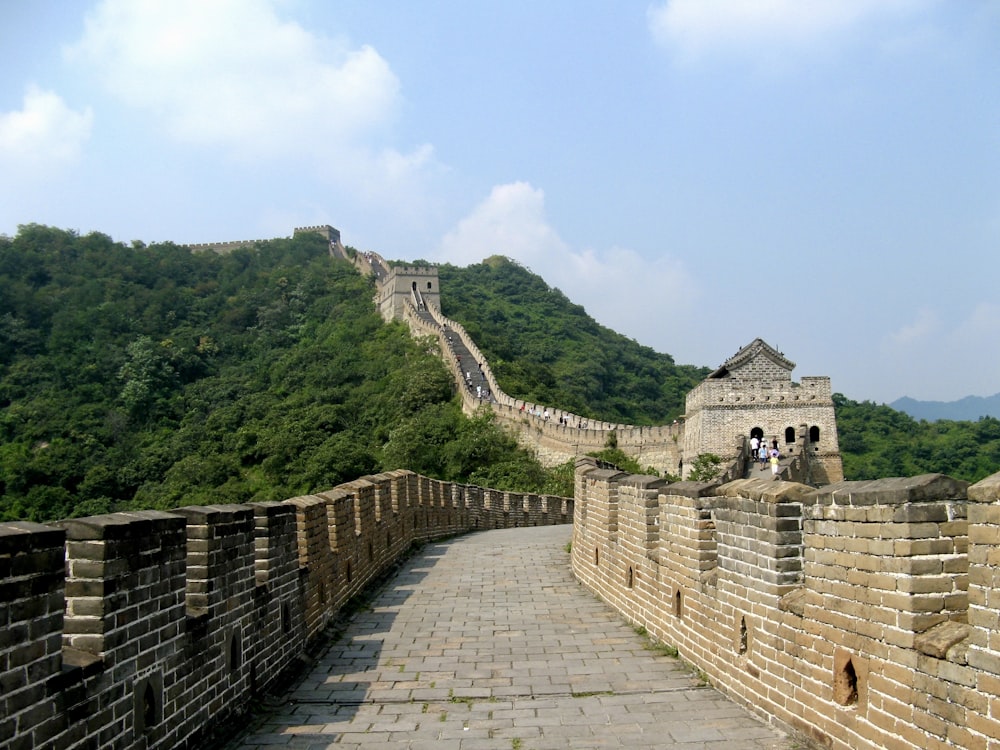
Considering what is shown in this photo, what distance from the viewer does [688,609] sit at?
652 cm

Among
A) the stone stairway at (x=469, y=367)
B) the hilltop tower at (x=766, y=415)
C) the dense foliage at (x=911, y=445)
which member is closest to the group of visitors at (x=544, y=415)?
the stone stairway at (x=469, y=367)

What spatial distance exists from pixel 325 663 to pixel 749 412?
28150mm

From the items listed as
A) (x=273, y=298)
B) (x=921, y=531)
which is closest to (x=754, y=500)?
(x=921, y=531)

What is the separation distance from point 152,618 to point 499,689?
251 centimetres

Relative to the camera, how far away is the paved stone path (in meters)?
4.98

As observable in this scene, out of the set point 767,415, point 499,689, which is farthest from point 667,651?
point 767,415

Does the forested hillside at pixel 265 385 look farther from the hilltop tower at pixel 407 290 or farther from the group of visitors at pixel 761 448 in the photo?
the group of visitors at pixel 761 448

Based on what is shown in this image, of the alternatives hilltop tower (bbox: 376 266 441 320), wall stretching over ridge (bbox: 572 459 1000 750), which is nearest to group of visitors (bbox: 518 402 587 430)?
hilltop tower (bbox: 376 266 441 320)

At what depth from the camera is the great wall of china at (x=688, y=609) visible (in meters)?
3.33

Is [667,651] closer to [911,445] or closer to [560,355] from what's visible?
[911,445]

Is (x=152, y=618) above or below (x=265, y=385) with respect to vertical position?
below

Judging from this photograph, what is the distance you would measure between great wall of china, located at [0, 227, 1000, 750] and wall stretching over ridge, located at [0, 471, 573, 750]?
0.03 feet

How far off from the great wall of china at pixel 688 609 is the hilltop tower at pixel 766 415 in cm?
2581

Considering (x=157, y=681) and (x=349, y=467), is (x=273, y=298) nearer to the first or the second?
(x=349, y=467)
